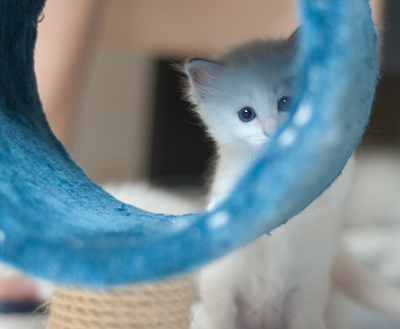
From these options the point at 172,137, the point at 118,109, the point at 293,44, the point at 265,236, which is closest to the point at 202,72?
the point at 293,44

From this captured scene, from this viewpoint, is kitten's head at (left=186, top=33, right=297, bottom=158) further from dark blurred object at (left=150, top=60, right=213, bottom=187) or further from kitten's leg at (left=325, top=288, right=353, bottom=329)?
dark blurred object at (left=150, top=60, right=213, bottom=187)

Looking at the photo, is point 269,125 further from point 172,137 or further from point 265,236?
point 172,137

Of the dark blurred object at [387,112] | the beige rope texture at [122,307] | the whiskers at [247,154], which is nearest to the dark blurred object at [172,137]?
the dark blurred object at [387,112]

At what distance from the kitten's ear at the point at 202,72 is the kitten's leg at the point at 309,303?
566 millimetres

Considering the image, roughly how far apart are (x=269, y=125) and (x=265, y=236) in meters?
0.26

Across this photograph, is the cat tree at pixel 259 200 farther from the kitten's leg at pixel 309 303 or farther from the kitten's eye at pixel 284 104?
the kitten's leg at pixel 309 303

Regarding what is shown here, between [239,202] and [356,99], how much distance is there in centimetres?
19

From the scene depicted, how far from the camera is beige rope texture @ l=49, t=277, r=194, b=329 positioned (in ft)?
2.76

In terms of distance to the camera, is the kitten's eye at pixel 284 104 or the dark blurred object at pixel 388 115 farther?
the dark blurred object at pixel 388 115

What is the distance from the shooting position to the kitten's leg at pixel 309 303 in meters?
1.04

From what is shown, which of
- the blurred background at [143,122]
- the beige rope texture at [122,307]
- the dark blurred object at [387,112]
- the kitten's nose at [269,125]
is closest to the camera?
the beige rope texture at [122,307]

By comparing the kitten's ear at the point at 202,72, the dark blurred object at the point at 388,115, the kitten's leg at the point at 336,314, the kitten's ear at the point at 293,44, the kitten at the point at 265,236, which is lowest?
the kitten's leg at the point at 336,314

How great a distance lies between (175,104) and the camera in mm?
3525

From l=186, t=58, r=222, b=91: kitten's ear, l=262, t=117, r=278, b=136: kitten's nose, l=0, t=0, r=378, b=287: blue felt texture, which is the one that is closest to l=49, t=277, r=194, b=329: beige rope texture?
l=0, t=0, r=378, b=287: blue felt texture
